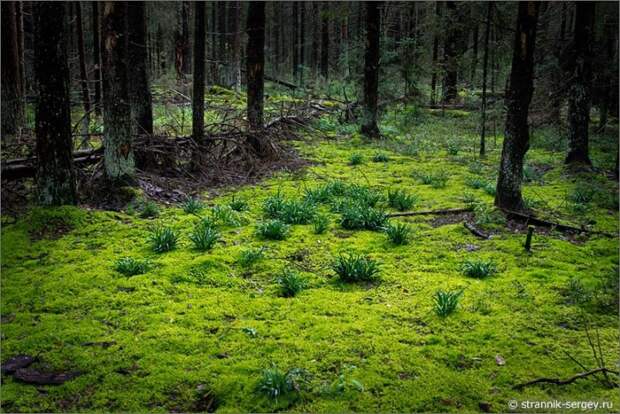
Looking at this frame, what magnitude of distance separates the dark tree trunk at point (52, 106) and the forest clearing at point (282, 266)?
3cm

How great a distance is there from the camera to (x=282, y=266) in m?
7.12

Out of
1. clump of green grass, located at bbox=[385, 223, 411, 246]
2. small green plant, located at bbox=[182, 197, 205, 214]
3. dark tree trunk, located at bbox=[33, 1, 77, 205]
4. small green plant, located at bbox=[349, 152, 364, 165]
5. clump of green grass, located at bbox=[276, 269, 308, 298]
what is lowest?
clump of green grass, located at bbox=[276, 269, 308, 298]

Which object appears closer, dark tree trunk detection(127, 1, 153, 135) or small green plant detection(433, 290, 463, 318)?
small green plant detection(433, 290, 463, 318)

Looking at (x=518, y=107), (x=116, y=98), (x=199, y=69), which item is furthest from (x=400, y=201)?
(x=116, y=98)

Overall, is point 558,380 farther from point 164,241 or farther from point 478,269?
point 164,241

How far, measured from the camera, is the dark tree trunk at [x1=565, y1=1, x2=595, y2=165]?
42.7 ft

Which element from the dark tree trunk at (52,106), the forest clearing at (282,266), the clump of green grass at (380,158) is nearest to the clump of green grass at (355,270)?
the forest clearing at (282,266)

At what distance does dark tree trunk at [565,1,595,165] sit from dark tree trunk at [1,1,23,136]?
14371mm

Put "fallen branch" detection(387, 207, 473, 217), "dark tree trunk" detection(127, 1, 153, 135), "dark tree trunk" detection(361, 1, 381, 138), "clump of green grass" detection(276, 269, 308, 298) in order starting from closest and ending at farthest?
"clump of green grass" detection(276, 269, 308, 298)
"fallen branch" detection(387, 207, 473, 217)
"dark tree trunk" detection(127, 1, 153, 135)
"dark tree trunk" detection(361, 1, 381, 138)

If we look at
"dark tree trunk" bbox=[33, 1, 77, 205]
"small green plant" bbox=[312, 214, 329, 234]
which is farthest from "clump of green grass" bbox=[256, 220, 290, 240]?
"dark tree trunk" bbox=[33, 1, 77, 205]

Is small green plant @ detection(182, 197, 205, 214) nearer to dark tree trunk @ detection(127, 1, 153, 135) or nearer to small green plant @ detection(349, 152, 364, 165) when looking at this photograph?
dark tree trunk @ detection(127, 1, 153, 135)

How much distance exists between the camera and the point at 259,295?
6277 mm

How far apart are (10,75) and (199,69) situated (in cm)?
631

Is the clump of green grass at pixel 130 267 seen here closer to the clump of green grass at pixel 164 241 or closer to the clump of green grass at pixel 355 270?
the clump of green grass at pixel 164 241
